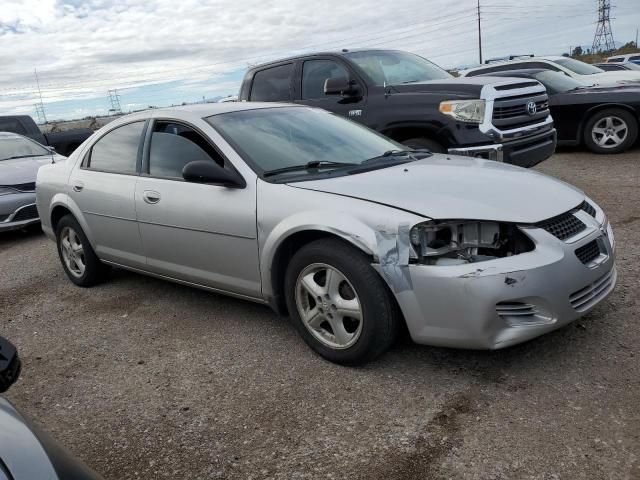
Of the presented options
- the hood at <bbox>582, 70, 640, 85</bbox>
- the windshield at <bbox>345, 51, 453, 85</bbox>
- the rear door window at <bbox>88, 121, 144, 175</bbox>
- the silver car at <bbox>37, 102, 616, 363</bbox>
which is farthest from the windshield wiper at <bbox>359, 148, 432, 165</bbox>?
the hood at <bbox>582, 70, 640, 85</bbox>

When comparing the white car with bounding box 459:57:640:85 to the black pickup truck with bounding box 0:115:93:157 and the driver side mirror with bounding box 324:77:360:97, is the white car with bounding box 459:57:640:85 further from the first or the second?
the black pickup truck with bounding box 0:115:93:157

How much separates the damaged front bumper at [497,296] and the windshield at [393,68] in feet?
14.7

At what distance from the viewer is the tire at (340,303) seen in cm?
312

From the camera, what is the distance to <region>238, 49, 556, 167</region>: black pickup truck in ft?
20.6

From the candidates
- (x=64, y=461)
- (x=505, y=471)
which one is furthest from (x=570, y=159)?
(x=64, y=461)

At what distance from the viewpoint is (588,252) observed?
321 cm

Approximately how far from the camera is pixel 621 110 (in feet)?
30.5

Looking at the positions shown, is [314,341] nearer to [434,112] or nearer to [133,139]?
[133,139]

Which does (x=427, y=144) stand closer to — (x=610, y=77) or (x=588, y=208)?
(x=588, y=208)

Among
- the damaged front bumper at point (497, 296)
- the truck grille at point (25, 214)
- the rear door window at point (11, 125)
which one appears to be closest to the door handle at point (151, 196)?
the damaged front bumper at point (497, 296)

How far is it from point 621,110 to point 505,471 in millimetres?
8463

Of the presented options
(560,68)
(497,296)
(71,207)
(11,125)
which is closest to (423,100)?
(71,207)

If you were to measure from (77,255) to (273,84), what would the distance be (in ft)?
12.4

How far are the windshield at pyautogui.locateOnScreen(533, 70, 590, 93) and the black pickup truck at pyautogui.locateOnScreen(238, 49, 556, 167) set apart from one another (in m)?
2.90
